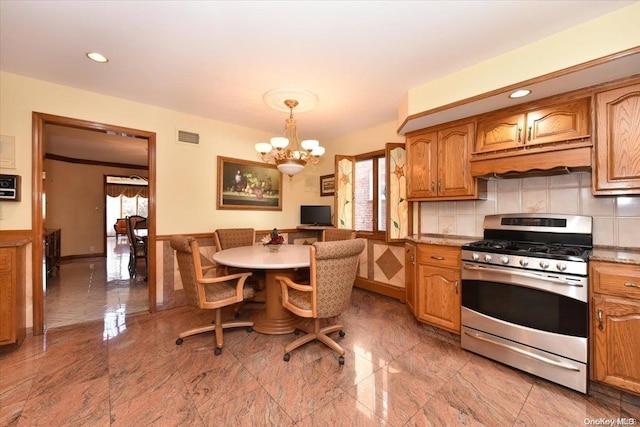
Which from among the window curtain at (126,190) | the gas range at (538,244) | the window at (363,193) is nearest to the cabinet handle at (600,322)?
the gas range at (538,244)

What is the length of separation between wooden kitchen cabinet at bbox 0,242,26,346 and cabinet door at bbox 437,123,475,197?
398cm

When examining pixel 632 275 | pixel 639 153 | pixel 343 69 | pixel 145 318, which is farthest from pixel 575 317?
pixel 145 318

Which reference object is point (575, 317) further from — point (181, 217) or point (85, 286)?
point (85, 286)

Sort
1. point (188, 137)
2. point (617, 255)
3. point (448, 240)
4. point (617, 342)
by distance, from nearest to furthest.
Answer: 1. point (617, 342)
2. point (617, 255)
3. point (448, 240)
4. point (188, 137)

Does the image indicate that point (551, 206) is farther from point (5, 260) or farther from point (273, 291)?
point (5, 260)

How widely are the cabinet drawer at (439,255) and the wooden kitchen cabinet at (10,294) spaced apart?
144 inches

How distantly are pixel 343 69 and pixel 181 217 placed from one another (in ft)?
8.80

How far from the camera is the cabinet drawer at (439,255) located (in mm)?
2420

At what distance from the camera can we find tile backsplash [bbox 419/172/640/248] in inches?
81.3

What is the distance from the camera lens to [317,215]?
4633mm

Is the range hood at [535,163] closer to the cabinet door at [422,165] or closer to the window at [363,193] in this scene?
the cabinet door at [422,165]

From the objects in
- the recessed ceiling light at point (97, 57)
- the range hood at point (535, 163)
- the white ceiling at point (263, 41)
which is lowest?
the range hood at point (535, 163)

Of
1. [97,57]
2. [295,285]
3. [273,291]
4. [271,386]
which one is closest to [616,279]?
[295,285]

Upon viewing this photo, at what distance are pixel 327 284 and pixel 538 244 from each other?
73.6 inches
